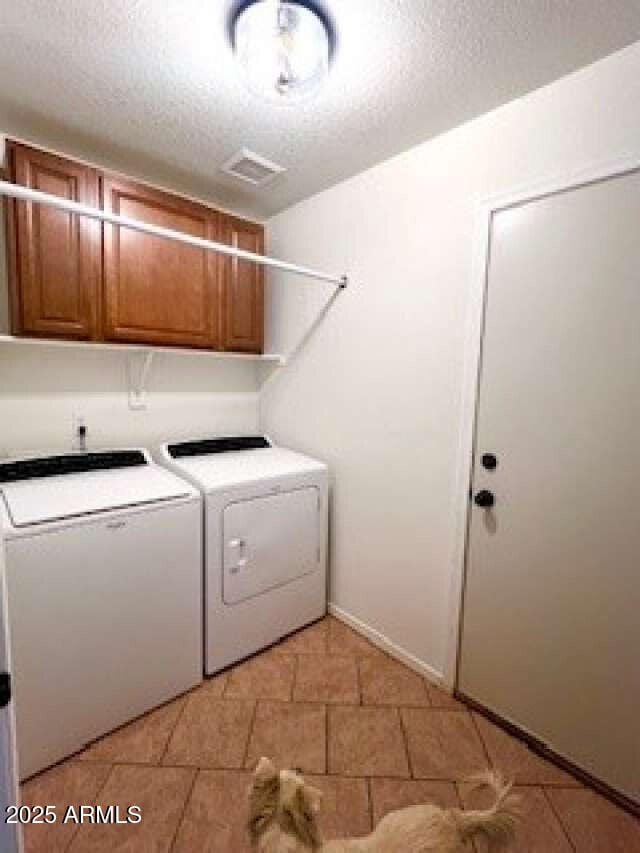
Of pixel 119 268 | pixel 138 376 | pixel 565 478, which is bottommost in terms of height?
pixel 565 478

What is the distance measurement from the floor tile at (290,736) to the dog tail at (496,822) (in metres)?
0.73

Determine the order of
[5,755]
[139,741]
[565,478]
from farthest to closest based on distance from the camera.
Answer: [139,741]
[565,478]
[5,755]

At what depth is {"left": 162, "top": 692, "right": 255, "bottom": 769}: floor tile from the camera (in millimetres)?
1512

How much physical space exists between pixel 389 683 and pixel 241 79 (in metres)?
2.55

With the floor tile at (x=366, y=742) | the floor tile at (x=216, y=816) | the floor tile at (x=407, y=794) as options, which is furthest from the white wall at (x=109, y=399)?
the floor tile at (x=407, y=794)

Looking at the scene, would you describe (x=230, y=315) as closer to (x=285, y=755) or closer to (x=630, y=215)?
(x=630, y=215)

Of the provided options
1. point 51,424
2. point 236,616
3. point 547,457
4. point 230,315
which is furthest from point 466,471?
point 51,424

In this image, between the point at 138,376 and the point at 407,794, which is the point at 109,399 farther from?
the point at 407,794

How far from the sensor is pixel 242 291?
2336 millimetres

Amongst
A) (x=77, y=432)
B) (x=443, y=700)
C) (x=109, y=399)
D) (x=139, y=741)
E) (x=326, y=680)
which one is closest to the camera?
(x=139, y=741)

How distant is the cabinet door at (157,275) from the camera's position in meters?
1.84

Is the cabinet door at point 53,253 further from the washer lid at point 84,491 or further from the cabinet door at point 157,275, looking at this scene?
the washer lid at point 84,491

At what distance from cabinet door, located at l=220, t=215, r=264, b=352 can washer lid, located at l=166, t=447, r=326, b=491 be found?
637mm

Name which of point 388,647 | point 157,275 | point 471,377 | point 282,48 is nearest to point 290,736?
point 388,647
